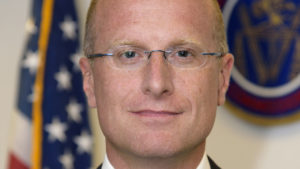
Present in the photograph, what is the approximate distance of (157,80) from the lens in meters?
1.20

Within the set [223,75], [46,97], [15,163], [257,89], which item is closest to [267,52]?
[257,89]

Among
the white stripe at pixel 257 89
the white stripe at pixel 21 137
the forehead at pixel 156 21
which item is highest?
the forehead at pixel 156 21

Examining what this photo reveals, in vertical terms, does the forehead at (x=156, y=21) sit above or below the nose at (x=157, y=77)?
above

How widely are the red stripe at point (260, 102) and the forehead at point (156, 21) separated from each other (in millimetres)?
1063

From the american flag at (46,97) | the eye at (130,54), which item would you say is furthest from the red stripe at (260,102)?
the eye at (130,54)

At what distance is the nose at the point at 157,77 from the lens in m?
1.20

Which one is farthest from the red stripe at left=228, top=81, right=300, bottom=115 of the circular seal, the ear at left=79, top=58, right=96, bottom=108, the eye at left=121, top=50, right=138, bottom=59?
the eye at left=121, top=50, right=138, bottom=59

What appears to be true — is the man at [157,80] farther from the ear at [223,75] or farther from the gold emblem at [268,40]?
the gold emblem at [268,40]

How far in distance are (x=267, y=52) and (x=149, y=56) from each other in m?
1.25

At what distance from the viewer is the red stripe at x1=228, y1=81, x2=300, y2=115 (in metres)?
2.36

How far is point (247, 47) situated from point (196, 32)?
1.11 metres

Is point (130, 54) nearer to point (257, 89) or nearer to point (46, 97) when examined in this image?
point (46, 97)

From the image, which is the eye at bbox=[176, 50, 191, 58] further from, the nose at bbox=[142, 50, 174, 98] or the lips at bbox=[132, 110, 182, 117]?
the lips at bbox=[132, 110, 182, 117]

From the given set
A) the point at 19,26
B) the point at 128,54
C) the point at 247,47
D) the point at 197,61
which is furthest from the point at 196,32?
the point at 19,26
